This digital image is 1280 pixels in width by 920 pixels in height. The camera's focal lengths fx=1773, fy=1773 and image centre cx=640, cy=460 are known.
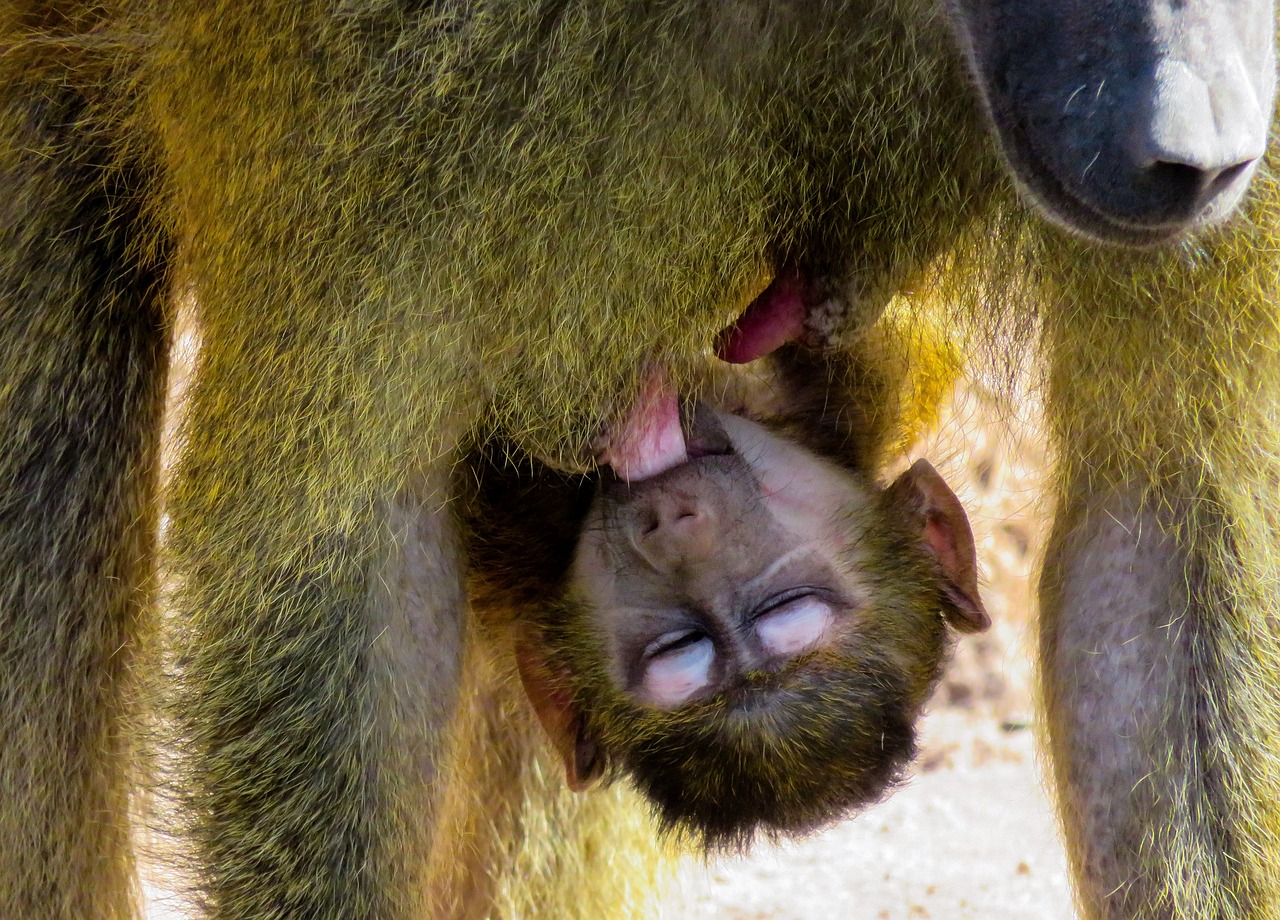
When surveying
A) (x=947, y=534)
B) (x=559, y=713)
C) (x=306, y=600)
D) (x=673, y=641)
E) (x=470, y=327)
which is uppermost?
(x=470, y=327)

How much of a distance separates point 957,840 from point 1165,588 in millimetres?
1565

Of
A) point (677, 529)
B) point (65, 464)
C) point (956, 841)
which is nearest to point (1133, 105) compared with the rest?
point (677, 529)

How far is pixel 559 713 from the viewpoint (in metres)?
2.32

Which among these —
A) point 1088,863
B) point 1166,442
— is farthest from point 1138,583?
point 1088,863

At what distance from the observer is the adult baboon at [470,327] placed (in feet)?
5.54

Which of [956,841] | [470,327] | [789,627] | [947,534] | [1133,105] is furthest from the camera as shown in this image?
[956,841]

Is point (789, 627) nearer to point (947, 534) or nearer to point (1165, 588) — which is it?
point (947, 534)

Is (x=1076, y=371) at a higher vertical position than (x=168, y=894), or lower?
higher

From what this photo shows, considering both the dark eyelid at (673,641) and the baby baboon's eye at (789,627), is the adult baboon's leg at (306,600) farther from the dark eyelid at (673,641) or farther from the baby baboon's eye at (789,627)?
the baby baboon's eye at (789,627)

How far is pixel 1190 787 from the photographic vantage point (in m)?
2.04

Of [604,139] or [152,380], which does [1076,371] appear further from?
[152,380]

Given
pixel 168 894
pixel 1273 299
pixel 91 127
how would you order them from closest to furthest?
pixel 1273 299 < pixel 91 127 < pixel 168 894

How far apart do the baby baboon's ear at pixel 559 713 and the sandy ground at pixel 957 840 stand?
2.43 ft

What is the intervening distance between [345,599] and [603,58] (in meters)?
0.64
